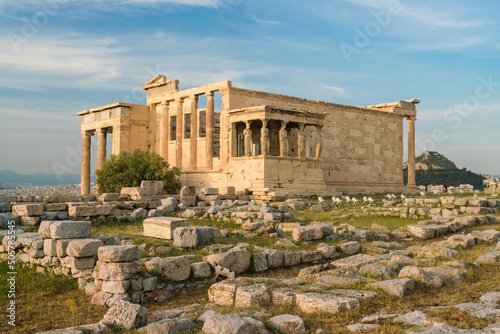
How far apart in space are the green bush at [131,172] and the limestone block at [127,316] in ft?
61.3

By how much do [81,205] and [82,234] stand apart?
6529mm

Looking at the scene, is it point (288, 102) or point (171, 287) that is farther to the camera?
point (288, 102)

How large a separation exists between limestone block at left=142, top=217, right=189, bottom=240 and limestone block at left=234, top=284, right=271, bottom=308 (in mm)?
4614

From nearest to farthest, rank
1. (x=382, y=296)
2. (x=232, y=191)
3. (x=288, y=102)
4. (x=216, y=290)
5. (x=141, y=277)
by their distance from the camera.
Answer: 1. (x=382, y=296)
2. (x=216, y=290)
3. (x=141, y=277)
4. (x=232, y=191)
5. (x=288, y=102)

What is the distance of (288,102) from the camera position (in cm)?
2664

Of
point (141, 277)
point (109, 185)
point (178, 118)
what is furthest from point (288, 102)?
point (141, 277)

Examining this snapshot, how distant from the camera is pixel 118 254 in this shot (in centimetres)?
677

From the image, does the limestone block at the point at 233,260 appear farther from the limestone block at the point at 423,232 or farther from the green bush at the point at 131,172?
the green bush at the point at 131,172

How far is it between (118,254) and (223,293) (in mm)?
1765

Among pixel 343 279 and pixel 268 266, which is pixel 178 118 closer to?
pixel 268 266

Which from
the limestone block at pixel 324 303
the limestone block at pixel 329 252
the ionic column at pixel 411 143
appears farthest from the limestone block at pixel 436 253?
the ionic column at pixel 411 143

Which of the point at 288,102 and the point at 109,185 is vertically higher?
the point at 288,102

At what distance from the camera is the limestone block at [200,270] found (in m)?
7.57

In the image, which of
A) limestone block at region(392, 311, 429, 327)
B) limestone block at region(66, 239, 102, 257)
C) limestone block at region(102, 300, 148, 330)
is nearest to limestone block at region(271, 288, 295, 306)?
limestone block at region(392, 311, 429, 327)
